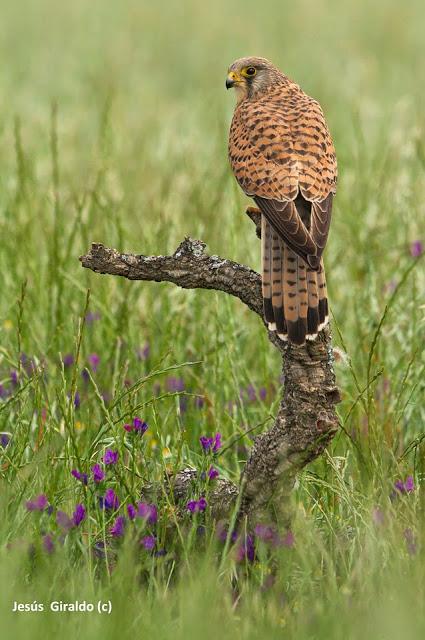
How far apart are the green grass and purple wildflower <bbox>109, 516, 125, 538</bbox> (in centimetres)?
6

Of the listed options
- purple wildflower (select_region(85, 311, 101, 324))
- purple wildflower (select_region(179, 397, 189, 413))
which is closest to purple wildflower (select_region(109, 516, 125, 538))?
purple wildflower (select_region(179, 397, 189, 413))

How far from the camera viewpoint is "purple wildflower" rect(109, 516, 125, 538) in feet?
10.4

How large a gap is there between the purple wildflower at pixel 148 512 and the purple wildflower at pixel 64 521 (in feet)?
0.62

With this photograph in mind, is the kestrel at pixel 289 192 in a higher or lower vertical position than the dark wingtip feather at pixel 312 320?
higher

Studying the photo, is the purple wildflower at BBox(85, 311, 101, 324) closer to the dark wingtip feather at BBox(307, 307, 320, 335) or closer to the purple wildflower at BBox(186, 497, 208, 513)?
the purple wildflower at BBox(186, 497, 208, 513)

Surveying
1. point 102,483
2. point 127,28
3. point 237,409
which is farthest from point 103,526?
point 127,28

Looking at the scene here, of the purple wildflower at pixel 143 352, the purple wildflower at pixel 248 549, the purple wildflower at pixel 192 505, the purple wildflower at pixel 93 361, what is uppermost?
the purple wildflower at pixel 143 352

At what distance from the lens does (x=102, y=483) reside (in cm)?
335

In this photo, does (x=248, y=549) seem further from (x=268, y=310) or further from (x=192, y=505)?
(x=268, y=310)

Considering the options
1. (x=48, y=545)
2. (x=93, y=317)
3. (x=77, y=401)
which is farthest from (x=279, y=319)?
(x=93, y=317)

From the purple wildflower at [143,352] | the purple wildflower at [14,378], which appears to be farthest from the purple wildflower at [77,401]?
the purple wildflower at [143,352]

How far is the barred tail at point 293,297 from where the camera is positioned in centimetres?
316

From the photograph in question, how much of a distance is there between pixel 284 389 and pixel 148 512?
0.56 meters

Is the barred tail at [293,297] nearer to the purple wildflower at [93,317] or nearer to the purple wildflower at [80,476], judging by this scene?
the purple wildflower at [80,476]
